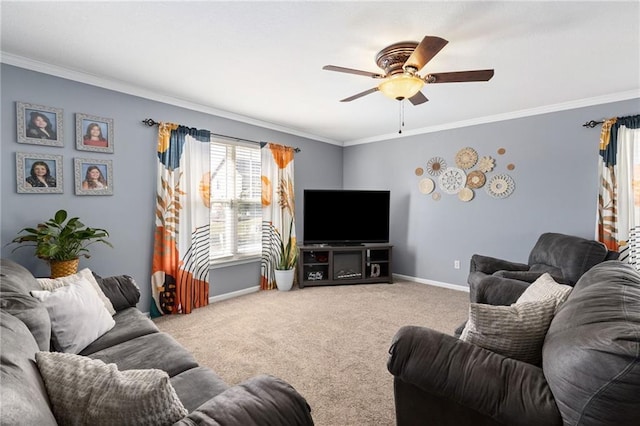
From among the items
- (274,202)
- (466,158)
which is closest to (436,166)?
(466,158)

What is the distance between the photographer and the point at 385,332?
9.77 feet

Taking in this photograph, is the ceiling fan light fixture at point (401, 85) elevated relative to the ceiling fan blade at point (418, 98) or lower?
lower

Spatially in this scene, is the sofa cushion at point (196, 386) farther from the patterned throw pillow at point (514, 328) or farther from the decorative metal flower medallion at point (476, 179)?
the decorative metal flower medallion at point (476, 179)

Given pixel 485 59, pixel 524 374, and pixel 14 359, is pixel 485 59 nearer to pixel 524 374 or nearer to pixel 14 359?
pixel 524 374

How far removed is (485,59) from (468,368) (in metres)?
2.40

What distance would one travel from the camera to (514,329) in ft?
4.21

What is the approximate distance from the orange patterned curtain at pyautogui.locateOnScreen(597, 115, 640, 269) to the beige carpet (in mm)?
1732

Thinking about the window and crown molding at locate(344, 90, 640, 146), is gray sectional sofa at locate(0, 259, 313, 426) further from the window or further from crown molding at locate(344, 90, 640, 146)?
crown molding at locate(344, 90, 640, 146)

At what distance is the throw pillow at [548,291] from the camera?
145 cm

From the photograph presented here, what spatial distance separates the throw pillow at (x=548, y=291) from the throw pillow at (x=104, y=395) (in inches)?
64.8

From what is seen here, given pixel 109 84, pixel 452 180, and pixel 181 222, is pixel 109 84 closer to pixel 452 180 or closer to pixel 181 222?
pixel 181 222

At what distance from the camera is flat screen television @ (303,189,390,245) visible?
4.66m

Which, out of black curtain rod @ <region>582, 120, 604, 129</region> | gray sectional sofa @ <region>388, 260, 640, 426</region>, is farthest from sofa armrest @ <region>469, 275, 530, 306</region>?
black curtain rod @ <region>582, 120, 604, 129</region>

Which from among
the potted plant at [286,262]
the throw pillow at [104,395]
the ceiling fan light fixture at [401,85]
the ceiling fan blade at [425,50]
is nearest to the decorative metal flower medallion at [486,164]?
the ceiling fan light fixture at [401,85]
